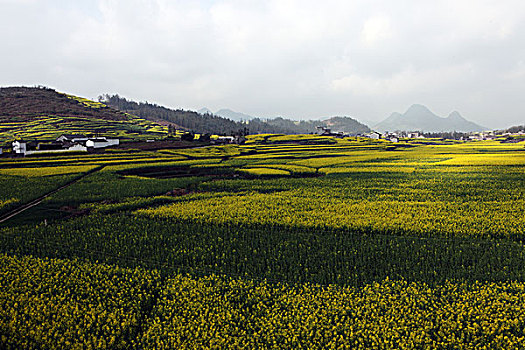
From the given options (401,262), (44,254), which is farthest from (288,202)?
(44,254)

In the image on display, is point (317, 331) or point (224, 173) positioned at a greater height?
point (224, 173)

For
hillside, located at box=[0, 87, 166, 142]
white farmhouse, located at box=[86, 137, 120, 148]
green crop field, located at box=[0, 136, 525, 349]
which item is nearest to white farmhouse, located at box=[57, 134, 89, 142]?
white farmhouse, located at box=[86, 137, 120, 148]

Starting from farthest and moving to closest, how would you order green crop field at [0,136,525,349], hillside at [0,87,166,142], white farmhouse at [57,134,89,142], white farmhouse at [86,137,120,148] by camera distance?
hillside at [0,87,166,142] < white farmhouse at [86,137,120,148] < white farmhouse at [57,134,89,142] < green crop field at [0,136,525,349]

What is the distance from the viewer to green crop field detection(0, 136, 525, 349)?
941cm

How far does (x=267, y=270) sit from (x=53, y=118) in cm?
14711

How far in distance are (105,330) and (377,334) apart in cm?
896

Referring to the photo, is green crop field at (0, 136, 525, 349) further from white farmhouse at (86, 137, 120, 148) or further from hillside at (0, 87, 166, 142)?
hillside at (0, 87, 166, 142)

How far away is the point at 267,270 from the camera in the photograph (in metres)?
13.9

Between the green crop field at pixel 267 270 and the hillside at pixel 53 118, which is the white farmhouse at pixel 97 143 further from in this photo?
the green crop field at pixel 267 270

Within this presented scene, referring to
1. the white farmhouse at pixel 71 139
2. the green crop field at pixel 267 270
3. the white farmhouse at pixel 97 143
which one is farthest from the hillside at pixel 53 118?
the green crop field at pixel 267 270

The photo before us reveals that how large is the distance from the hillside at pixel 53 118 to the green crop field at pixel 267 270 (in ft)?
315

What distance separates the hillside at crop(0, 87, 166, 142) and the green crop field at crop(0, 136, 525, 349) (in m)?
96.0

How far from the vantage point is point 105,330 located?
982 centimetres

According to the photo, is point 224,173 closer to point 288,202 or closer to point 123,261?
point 288,202
